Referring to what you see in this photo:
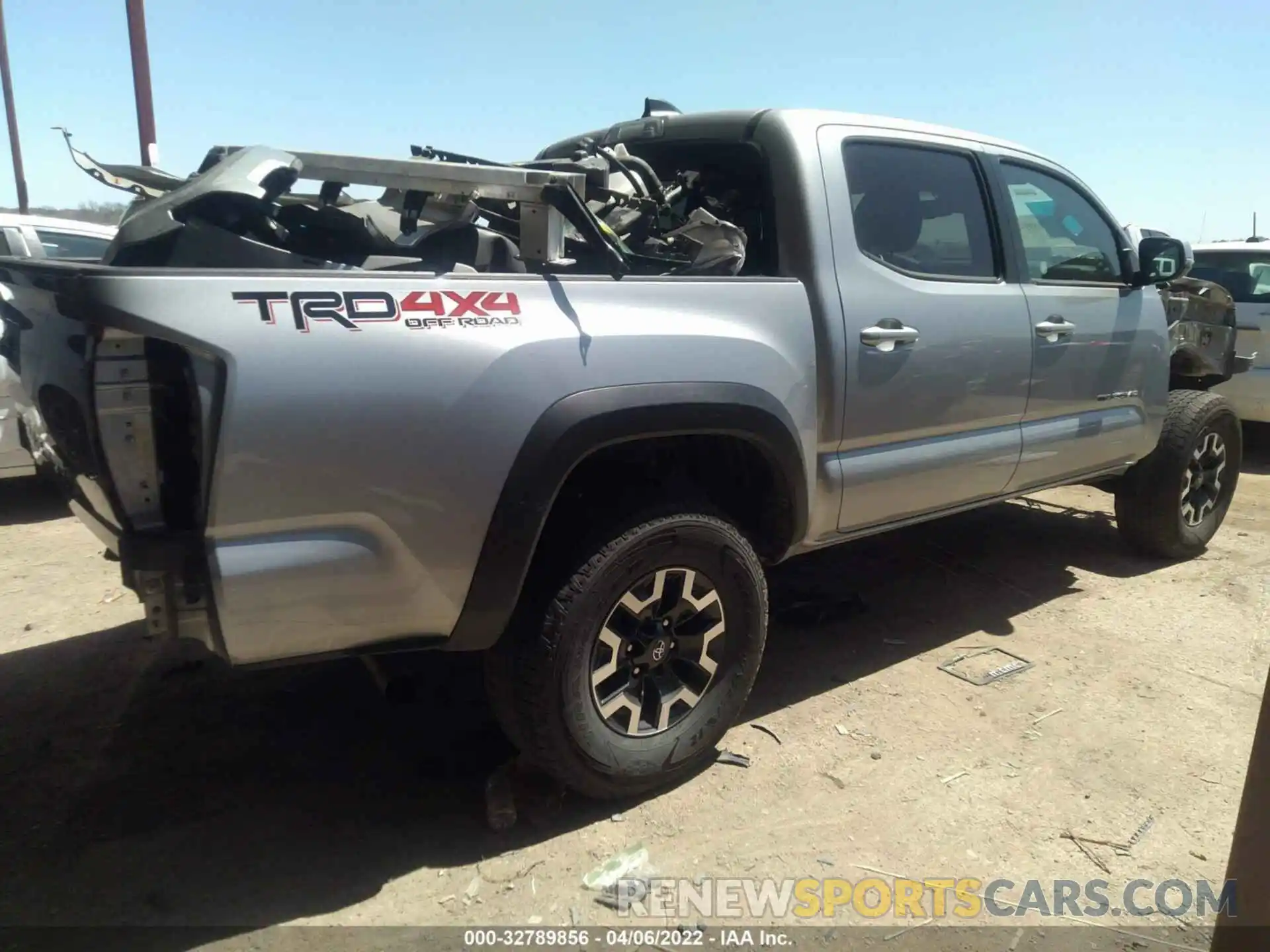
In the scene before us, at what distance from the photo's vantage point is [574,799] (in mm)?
2912

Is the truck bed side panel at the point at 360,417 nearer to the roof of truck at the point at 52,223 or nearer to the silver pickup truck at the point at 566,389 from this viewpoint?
the silver pickup truck at the point at 566,389

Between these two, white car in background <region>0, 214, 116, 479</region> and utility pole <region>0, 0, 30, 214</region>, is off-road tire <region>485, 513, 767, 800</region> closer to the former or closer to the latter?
white car in background <region>0, 214, 116, 479</region>

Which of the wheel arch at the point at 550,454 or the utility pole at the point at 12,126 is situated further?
the utility pole at the point at 12,126

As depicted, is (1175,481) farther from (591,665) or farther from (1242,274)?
(1242,274)

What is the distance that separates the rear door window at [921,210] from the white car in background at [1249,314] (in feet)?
17.3

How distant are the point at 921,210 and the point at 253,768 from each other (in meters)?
3.12

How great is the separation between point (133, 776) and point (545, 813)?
52.4 inches

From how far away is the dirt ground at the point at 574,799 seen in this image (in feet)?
8.26

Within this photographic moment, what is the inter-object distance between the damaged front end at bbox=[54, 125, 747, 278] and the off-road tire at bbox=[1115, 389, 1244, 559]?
301cm

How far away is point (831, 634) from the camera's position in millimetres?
4184

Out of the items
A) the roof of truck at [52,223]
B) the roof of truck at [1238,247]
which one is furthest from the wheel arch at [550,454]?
the roof of truck at [1238,247]

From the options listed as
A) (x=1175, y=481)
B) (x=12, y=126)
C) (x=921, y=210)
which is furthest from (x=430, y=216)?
(x=12, y=126)

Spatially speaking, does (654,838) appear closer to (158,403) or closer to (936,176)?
(158,403)

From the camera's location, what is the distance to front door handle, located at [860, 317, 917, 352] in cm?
317
